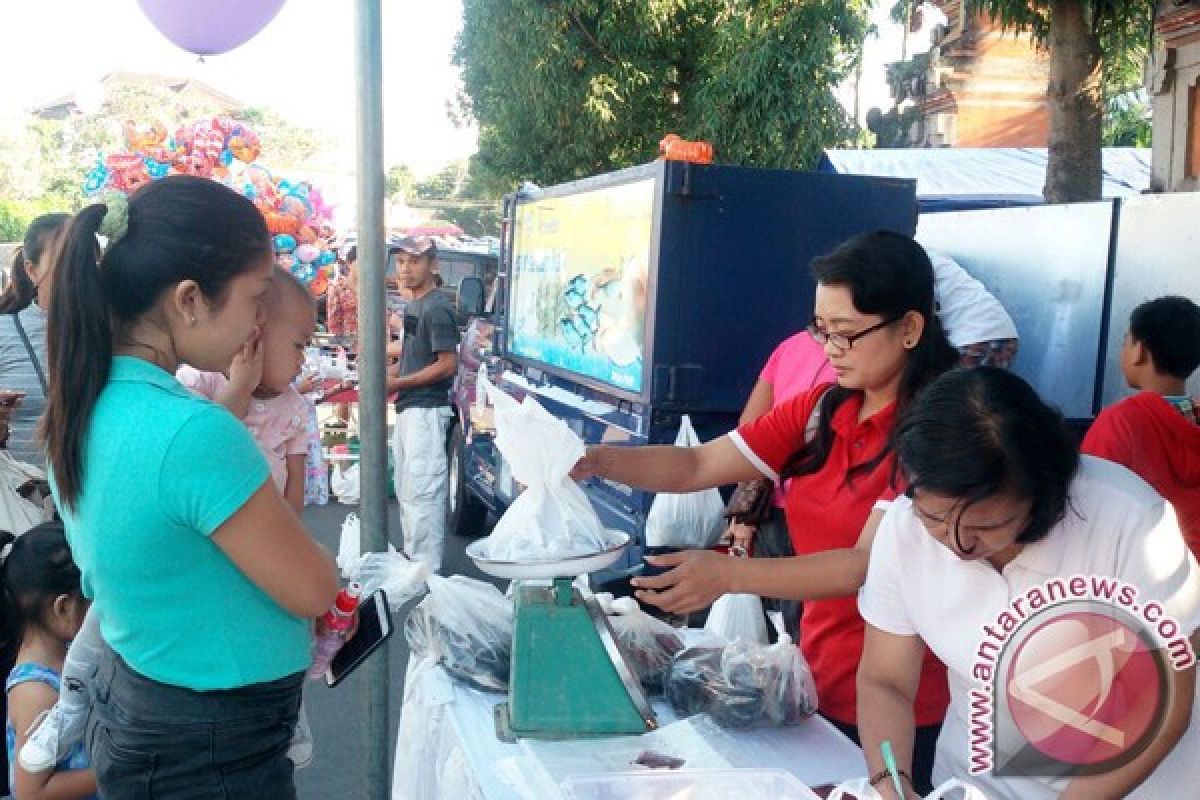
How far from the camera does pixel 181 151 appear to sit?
1159cm

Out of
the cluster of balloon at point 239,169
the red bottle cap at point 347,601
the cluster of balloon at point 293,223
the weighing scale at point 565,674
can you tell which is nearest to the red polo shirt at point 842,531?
the weighing scale at point 565,674

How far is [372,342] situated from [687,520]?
1324mm

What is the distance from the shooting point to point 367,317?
2596 millimetres

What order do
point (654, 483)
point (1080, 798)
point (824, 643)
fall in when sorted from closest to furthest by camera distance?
1. point (1080, 798)
2. point (824, 643)
3. point (654, 483)

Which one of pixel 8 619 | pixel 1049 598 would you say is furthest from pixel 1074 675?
pixel 8 619

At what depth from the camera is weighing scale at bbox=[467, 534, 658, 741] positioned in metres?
1.94

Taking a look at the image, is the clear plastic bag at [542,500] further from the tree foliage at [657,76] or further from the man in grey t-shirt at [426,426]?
the tree foliage at [657,76]

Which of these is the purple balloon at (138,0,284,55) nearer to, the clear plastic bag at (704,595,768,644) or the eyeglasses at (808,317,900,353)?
the eyeglasses at (808,317,900,353)

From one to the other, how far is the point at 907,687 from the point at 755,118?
10997 millimetres

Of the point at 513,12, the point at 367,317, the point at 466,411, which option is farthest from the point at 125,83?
the point at 367,317

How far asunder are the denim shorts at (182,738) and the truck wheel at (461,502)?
5753mm

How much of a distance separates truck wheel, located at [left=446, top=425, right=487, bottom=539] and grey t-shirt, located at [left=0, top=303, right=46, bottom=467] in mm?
3807

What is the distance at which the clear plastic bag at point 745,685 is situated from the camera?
1984mm

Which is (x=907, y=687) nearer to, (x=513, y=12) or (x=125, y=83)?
(x=513, y=12)
